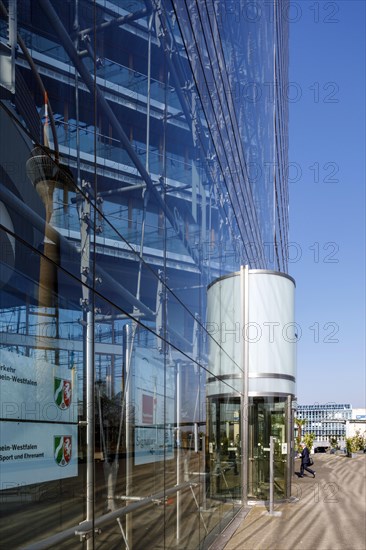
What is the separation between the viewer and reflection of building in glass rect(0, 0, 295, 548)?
11.6ft

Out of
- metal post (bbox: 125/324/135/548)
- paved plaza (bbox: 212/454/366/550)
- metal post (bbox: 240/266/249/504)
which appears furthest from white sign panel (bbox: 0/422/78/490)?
metal post (bbox: 240/266/249/504)

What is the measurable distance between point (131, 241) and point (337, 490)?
1501 centimetres

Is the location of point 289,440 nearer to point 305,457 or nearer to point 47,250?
point 305,457

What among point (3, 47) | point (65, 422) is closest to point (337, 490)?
point (65, 422)

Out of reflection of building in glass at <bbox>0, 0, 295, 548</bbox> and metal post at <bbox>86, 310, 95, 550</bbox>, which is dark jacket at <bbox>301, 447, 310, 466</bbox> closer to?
reflection of building in glass at <bbox>0, 0, 295, 548</bbox>

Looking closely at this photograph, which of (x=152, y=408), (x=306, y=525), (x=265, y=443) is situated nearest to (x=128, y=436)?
(x=152, y=408)

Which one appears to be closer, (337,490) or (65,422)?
(65,422)

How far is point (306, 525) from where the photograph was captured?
38.0ft

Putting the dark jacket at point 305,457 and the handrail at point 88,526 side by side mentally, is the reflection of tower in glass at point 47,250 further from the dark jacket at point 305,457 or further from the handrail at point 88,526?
the dark jacket at point 305,457

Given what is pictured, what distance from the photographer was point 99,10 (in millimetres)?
5027

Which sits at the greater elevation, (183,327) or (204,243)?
(204,243)

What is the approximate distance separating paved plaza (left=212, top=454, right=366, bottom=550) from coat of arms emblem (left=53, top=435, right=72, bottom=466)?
627 centimetres

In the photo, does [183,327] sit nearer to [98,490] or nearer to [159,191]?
[159,191]

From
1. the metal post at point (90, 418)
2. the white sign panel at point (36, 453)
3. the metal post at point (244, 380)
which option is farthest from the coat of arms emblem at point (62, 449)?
the metal post at point (244, 380)
